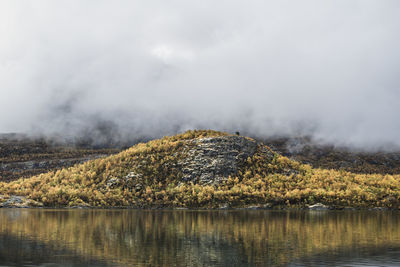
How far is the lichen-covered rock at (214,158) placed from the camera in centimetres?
16812

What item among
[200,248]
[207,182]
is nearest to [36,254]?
[200,248]

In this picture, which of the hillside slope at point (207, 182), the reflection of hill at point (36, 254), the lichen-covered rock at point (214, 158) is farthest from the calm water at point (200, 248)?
the lichen-covered rock at point (214, 158)

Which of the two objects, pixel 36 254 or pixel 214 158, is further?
pixel 214 158

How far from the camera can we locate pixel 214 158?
6816 inches

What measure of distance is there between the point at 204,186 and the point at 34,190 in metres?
88.0

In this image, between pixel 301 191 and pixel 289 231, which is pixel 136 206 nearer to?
pixel 301 191

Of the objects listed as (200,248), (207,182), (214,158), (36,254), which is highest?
(214,158)

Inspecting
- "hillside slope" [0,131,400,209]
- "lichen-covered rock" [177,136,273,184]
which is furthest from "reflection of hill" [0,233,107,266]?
"lichen-covered rock" [177,136,273,184]

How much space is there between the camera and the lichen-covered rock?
168 meters

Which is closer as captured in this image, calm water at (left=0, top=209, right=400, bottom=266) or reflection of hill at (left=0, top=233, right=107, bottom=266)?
reflection of hill at (left=0, top=233, right=107, bottom=266)

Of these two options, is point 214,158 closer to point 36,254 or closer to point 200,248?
point 200,248

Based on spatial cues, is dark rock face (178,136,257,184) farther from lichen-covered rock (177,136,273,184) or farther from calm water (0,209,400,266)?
calm water (0,209,400,266)

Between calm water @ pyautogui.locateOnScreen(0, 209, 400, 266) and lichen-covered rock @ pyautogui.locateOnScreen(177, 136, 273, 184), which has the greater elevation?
lichen-covered rock @ pyautogui.locateOnScreen(177, 136, 273, 184)

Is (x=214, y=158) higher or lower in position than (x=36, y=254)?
higher
